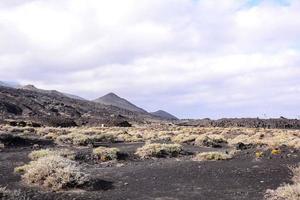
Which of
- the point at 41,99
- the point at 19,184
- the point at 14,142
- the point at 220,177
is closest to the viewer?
the point at 19,184

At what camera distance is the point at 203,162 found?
2206 cm

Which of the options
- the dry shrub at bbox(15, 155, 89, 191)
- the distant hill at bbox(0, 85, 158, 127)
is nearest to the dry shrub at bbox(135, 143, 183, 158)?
the dry shrub at bbox(15, 155, 89, 191)

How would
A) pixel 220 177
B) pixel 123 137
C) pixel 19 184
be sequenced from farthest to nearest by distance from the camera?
pixel 123 137
pixel 220 177
pixel 19 184

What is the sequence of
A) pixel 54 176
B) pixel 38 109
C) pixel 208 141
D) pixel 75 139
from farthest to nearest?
pixel 38 109
pixel 208 141
pixel 75 139
pixel 54 176

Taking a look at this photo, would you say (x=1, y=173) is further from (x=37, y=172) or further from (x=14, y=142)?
(x=14, y=142)

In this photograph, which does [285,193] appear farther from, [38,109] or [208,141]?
[38,109]

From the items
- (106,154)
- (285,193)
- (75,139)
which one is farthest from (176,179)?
(75,139)

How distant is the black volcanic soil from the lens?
50.0ft

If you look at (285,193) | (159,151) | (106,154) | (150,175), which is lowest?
(285,193)

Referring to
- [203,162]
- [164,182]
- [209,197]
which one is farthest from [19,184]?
[203,162]

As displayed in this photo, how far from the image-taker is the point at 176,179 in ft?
59.2

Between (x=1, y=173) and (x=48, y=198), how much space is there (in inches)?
199

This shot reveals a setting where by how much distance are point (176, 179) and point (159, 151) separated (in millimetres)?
8047

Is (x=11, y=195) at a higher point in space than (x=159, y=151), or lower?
lower
